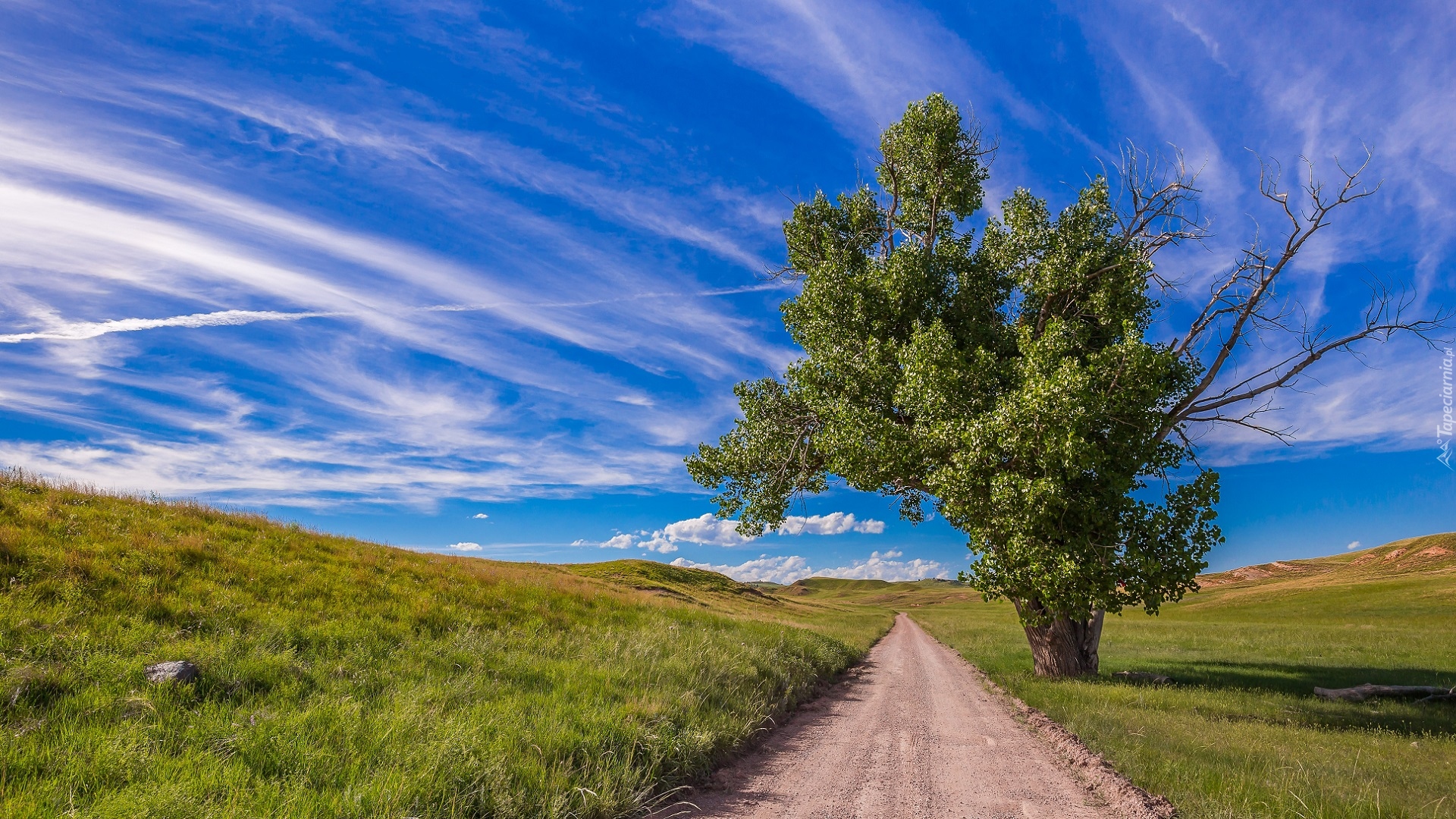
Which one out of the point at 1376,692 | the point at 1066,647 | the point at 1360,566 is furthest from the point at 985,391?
the point at 1360,566

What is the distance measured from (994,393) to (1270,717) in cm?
996

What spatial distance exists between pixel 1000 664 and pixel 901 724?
14015 millimetres

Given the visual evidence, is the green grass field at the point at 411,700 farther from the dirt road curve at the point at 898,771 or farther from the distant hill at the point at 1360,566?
the distant hill at the point at 1360,566

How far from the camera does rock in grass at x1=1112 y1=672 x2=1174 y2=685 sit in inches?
749

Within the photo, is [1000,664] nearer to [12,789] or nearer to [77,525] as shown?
[12,789]

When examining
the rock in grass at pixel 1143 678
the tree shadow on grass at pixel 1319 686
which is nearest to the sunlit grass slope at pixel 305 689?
the rock in grass at pixel 1143 678

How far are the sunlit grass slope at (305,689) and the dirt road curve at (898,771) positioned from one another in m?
0.75

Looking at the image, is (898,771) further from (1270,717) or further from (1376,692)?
(1376,692)

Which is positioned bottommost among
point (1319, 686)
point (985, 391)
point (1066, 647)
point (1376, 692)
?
point (1319, 686)

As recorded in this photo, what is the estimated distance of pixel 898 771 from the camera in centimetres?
802

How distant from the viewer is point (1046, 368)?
15.2 metres

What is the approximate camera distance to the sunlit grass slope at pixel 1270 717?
7.31 m

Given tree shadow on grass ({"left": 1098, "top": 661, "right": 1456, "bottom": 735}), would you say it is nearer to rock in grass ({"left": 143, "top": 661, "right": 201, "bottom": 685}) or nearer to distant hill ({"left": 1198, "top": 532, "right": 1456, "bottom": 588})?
rock in grass ({"left": 143, "top": 661, "right": 201, "bottom": 685})

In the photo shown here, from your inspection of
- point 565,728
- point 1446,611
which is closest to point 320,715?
point 565,728
